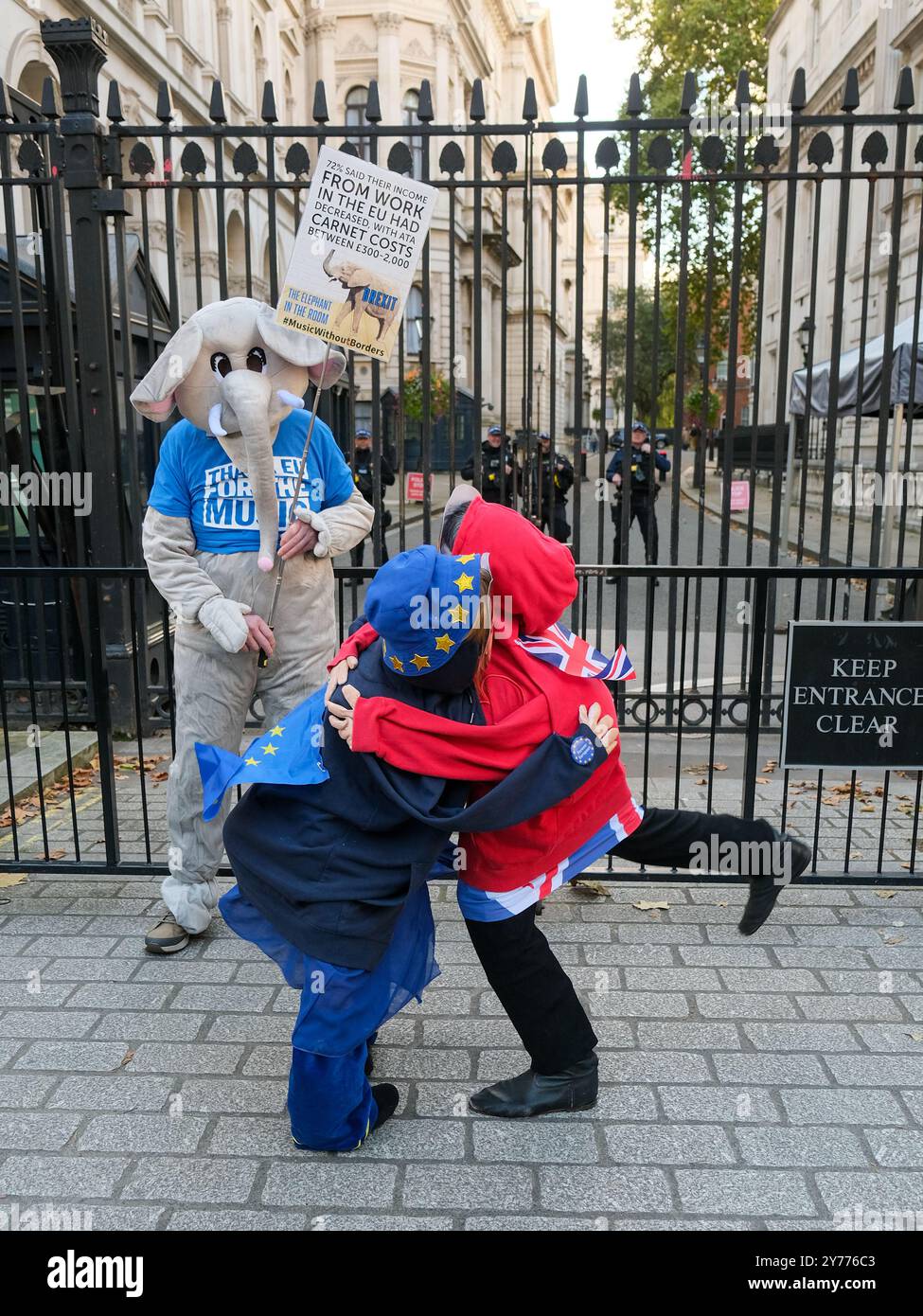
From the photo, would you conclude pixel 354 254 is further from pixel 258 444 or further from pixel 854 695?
pixel 854 695

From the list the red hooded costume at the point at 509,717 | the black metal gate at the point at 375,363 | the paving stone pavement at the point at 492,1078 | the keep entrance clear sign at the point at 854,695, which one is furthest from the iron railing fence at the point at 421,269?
the red hooded costume at the point at 509,717

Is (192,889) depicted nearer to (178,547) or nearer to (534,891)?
(178,547)

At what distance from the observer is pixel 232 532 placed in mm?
3764

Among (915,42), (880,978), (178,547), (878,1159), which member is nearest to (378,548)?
(178,547)

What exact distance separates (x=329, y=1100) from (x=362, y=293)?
2.42 meters

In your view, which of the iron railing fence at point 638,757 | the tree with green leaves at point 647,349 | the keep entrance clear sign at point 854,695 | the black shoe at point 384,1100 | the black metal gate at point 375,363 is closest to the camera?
the black shoe at point 384,1100

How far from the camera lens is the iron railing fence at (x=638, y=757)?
4191 mm

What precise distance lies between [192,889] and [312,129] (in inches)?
154

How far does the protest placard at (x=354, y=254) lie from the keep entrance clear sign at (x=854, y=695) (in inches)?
73.0

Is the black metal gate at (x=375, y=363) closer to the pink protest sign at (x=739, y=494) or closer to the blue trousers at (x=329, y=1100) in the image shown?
the pink protest sign at (x=739, y=494)

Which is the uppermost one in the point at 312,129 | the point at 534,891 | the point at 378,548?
the point at 312,129

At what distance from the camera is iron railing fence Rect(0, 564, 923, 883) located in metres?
4.19

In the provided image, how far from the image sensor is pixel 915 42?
68.2ft

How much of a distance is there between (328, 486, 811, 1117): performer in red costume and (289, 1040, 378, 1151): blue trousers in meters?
0.38
